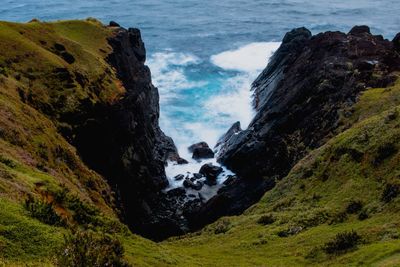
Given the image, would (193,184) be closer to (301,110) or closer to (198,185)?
(198,185)

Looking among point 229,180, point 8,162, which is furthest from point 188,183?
point 8,162

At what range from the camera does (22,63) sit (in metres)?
63.1

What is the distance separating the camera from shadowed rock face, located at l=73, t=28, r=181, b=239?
60375 millimetres

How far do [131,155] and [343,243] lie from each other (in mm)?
42479

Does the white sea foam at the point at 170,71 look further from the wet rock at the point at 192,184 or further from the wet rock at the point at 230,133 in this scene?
the wet rock at the point at 192,184

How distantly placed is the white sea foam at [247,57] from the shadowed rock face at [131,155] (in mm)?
55734

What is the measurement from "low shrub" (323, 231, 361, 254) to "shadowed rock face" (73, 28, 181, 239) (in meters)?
33.3

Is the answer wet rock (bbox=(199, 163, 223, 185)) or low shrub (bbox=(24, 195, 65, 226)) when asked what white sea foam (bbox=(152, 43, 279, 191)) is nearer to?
wet rock (bbox=(199, 163, 223, 185))

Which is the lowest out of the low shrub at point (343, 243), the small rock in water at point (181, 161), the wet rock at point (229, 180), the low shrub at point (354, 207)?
the low shrub at point (343, 243)

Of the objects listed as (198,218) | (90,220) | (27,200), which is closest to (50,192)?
(90,220)

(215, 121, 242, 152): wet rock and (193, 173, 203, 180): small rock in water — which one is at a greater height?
(215, 121, 242, 152): wet rock

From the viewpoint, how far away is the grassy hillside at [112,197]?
24.9 meters

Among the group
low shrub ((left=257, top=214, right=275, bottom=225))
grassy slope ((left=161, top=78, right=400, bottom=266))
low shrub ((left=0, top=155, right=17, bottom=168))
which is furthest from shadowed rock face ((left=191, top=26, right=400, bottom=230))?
low shrub ((left=0, top=155, right=17, bottom=168))

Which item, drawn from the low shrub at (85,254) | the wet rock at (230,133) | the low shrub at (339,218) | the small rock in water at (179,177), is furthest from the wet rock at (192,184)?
the low shrub at (85,254)
